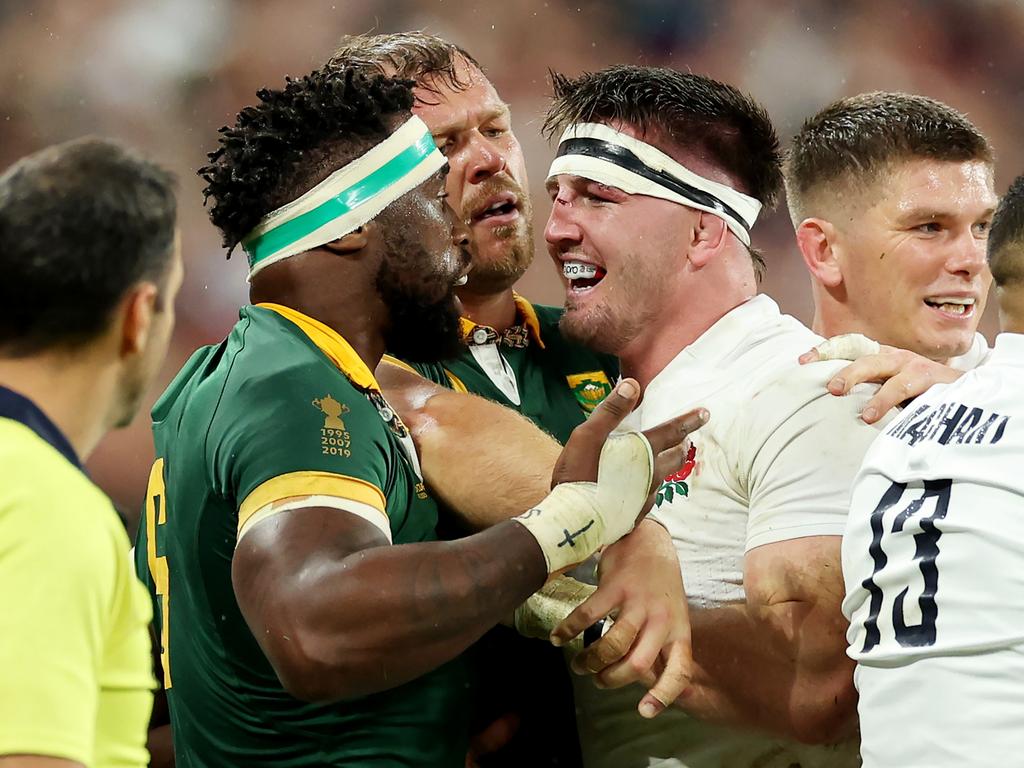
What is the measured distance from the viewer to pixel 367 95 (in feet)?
9.25

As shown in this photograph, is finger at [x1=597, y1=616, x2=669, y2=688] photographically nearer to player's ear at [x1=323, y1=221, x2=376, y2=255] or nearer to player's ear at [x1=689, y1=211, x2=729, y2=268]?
player's ear at [x1=323, y1=221, x2=376, y2=255]

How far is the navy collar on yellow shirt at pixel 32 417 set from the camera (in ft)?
5.19

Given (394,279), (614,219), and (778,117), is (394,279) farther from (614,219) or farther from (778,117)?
(778,117)

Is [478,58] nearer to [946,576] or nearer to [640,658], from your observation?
[640,658]

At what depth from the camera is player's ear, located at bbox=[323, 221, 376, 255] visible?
8.89ft

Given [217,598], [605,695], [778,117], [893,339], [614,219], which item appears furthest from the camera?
[778,117]

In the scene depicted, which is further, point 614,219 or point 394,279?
point 614,219

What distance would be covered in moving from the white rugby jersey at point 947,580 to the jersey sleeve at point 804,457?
277 mm

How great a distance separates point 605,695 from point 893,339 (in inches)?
57.8

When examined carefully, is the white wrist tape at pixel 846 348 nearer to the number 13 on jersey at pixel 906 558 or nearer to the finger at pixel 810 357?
the finger at pixel 810 357

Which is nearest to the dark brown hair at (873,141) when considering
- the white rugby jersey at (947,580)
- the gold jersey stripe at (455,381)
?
the gold jersey stripe at (455,381)

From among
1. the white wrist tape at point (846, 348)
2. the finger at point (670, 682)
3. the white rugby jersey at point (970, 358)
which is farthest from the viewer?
the white rugby jersey at point (970, 358)

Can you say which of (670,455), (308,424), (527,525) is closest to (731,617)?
(670,455)

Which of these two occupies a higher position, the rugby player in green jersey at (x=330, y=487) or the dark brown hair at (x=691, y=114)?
the dark brown hair at (x=691, y=114)
